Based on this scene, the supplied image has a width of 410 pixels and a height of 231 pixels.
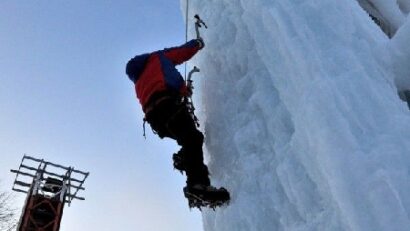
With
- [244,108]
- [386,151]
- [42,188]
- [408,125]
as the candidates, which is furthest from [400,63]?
[42,188]

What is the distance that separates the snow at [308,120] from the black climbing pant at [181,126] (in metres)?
0.26

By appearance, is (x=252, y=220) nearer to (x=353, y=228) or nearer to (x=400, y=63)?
(x=353, y=228)

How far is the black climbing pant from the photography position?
3.80 meters

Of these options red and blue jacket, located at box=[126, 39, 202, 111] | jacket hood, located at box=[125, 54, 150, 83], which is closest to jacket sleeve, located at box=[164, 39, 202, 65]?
red and blue jacket, located at box=[126, 39, 202, 111]

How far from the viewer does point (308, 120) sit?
2.96m

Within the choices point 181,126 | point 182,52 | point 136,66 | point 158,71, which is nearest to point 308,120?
point 181,126

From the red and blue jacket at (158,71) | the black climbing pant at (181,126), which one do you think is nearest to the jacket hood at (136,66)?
the red and blue jacket at (158,71)

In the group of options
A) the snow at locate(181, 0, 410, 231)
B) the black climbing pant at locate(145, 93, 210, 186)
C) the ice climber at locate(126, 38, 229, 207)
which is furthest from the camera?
the black climbing pant at locate(145, 93, 210, 186)

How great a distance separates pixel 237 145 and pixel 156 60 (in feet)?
3.19

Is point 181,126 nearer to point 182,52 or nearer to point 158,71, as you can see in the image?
point 158,71

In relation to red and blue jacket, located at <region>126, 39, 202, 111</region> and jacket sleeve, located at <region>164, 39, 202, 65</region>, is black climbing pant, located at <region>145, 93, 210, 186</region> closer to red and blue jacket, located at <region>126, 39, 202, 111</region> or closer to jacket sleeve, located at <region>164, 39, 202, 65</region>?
red and blue jacket, located at <region>126, 39, 202, 111</region>

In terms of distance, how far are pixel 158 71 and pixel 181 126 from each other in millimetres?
495

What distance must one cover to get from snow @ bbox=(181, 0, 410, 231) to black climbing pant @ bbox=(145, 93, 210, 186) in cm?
26

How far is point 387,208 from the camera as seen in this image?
7.63ft
